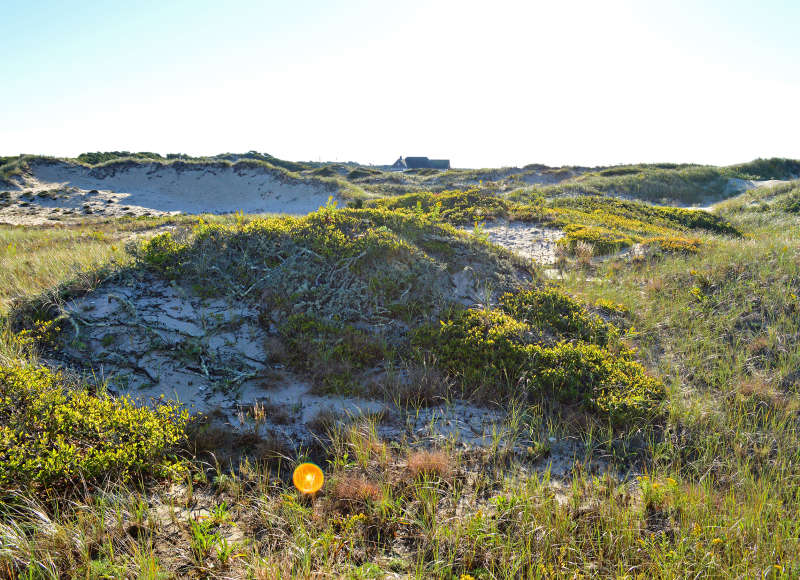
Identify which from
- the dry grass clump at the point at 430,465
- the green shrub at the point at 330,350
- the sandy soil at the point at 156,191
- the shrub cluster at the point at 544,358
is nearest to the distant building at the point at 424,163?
the sandy soil at the point at 156,191

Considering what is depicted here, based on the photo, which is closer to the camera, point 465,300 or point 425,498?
point 425,498

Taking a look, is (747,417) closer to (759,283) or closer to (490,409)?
(490,409)

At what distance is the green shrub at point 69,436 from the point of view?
288cm

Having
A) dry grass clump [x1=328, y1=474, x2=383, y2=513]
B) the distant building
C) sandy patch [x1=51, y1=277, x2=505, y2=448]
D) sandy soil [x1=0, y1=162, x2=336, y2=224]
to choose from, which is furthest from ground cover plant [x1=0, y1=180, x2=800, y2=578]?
the distant building

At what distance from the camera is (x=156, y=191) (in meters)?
30.3

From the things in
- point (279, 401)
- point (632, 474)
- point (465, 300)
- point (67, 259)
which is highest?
point (67, 259)

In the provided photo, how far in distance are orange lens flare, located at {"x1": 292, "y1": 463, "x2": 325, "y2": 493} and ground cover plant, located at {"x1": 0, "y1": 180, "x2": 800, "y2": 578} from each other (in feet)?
0.28

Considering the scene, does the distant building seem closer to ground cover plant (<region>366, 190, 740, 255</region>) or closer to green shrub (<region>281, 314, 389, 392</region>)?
ground cover plant (<region>366, 190, 740, 255</region>)

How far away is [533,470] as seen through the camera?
3.71 m

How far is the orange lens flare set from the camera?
10.9 ft

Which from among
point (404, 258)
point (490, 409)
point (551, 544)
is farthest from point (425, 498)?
point (404, 258)

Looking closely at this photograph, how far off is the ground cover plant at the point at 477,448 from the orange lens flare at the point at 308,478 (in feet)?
0.28

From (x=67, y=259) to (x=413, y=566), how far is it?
733 cm

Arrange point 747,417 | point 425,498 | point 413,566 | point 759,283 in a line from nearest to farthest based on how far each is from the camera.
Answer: point 413,566 → point 425,498 → point 747,417 → point 759,283
